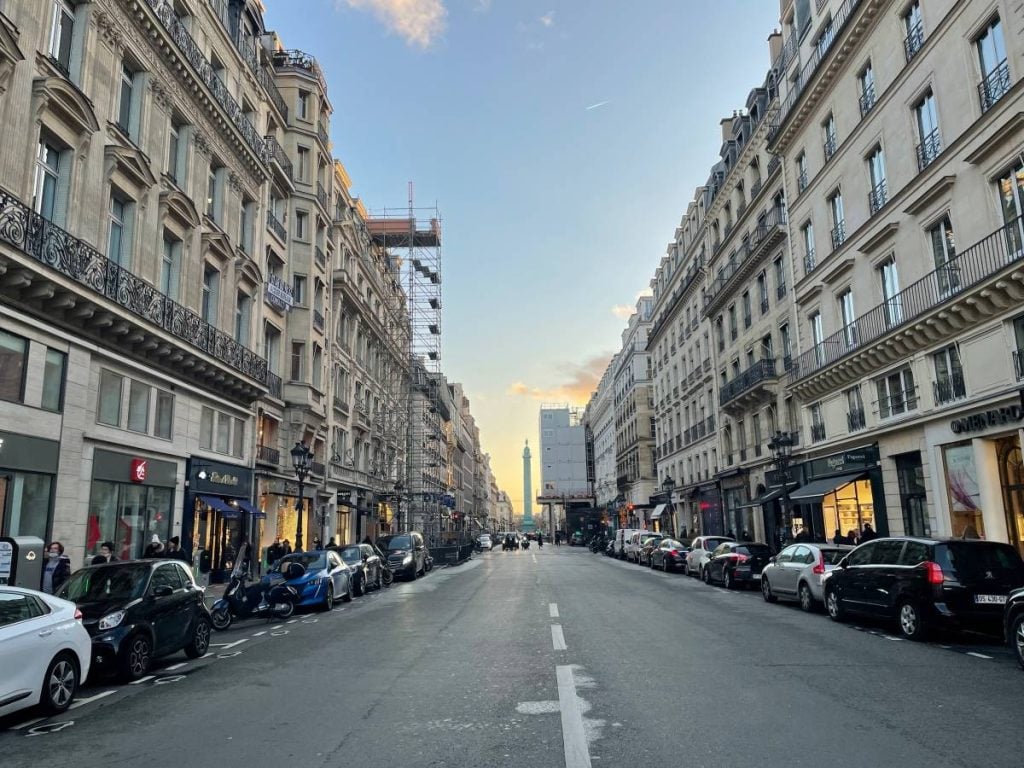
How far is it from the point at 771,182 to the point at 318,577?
27038 mm

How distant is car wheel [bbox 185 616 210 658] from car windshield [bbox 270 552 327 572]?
7.12 metres

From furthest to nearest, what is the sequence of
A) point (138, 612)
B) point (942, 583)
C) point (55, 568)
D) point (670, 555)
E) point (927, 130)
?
point (670, 555)
point (927, 130)
point (55, 568)
point (942, 583)
point (138, 612)

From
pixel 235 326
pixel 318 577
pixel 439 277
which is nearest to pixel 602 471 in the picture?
pixel 439 277

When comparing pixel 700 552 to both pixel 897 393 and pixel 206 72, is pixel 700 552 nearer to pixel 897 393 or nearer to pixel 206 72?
pixel 897 393

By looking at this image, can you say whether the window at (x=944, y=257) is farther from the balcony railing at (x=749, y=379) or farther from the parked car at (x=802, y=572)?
the balcony railing at (x=749, y=379)

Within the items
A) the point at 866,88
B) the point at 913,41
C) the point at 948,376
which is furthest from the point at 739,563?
the point at 866,88

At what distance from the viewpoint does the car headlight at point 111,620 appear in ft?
30.4

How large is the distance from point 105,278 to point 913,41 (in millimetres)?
23098

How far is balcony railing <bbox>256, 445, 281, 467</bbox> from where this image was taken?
95.0 ft

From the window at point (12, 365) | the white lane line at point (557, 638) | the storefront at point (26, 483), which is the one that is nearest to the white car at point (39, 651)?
the white lane line at point (557, 638)

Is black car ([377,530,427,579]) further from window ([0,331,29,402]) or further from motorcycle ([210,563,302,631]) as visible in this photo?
window ([0,331,29,402])

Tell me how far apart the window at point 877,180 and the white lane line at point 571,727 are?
21004 millimetres

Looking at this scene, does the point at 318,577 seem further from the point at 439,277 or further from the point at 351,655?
the point at 439,277

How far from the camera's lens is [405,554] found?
94.5 ft
